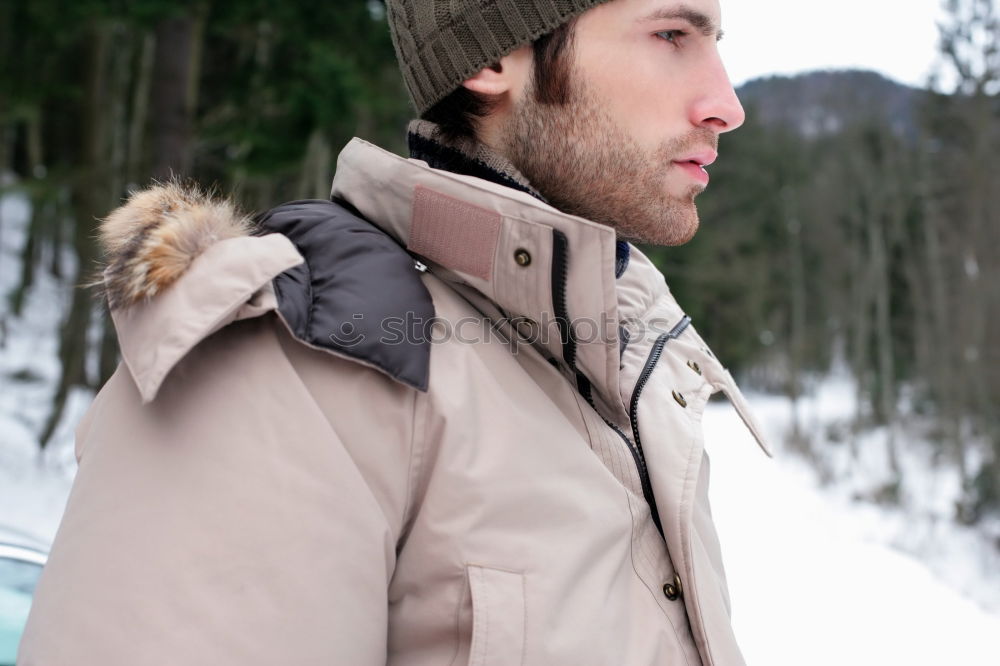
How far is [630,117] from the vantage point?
4.62 feet

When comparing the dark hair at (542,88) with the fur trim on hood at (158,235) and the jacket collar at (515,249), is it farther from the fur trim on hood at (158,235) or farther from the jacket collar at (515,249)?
the fur trim on hood at (158,235)

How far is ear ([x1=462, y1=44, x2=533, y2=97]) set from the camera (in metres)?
1.47

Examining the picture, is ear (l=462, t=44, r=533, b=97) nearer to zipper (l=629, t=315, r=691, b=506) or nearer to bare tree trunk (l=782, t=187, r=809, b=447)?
zipper (l=629, t=315, r=691, b=506)

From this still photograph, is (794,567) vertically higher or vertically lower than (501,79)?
lower

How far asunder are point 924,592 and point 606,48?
489 centimetres

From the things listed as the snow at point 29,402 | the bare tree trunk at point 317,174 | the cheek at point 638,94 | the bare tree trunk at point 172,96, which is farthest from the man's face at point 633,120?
the bare tree trunk at point 317,174

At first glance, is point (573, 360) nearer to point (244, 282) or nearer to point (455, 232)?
point (455, 232)

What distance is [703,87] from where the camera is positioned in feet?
4.75

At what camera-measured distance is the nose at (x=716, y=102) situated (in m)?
1.44

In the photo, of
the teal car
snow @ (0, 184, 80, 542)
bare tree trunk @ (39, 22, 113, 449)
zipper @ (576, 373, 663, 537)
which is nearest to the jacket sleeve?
zipper @ (576, 373, 663, 537)

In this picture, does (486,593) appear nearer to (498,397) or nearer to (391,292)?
(498,397)

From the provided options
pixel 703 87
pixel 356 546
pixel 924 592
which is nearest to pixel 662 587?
pixel 356 546

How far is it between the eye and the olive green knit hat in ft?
0.45

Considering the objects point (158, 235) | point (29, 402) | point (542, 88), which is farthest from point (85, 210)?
point (158, 235)
